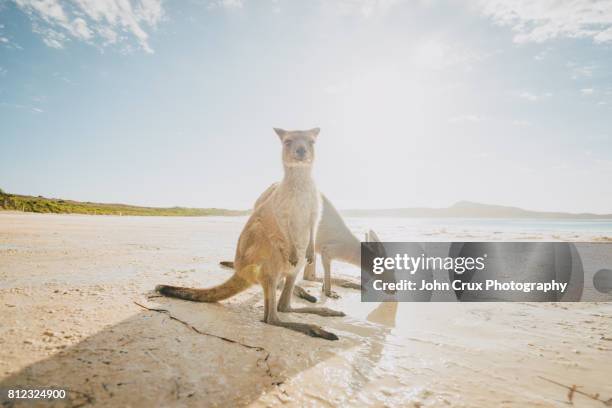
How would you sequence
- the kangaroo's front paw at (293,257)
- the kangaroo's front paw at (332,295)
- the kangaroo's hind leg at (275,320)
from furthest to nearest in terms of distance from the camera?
the kangaroo's front paw at (332,295), the kangaroo's front paw at (293,257), the kangaroo's hind leg at (275,320)

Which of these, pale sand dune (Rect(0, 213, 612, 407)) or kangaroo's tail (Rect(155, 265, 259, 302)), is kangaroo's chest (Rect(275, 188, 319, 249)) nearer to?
kangaroo's tail (Rect(155, 265, 259, 302))

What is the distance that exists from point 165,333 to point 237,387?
108 centimetres

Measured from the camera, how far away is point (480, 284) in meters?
5.81

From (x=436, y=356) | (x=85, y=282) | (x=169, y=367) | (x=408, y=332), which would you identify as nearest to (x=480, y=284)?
(x=408, y=332)

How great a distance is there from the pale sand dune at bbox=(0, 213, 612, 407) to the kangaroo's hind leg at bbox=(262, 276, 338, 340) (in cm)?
10

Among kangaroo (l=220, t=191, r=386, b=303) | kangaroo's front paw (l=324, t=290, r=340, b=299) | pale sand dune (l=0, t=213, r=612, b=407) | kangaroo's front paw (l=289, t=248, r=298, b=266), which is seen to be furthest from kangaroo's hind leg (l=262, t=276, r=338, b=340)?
kangaroo (l=220, t=191, r=386, b=303)

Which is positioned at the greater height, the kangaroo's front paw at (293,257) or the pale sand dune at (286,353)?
the kangaroo's front paw at (293,257)

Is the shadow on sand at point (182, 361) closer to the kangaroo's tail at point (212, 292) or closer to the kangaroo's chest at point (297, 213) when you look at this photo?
the kangaroo's tail at point (212, 292)

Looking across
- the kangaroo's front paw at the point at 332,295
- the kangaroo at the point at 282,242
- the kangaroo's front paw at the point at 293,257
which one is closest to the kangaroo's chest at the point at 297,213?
the kangaroo at the point at 282,242

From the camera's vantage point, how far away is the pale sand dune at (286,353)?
2008 mm

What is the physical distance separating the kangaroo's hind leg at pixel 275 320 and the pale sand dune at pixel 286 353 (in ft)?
0.34

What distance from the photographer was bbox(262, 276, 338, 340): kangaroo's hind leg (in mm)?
3094

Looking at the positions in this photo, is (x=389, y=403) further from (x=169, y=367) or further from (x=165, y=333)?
A: (x=165, y=333)

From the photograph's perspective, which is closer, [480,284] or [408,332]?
[408,332]
